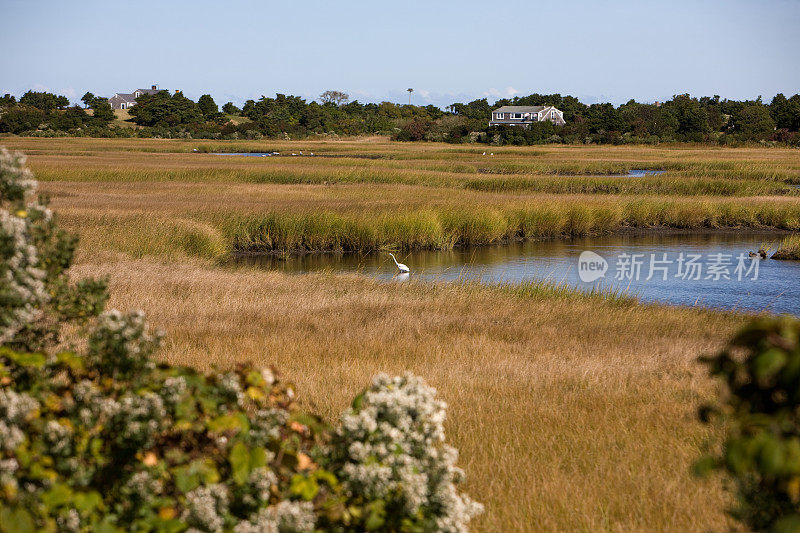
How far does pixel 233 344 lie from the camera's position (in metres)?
9.54

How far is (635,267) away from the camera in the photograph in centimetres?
2192

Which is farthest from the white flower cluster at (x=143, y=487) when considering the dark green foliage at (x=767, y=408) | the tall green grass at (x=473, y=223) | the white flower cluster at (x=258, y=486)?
the tall green grass at (x=473, y=223)

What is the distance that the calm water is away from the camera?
18188mm

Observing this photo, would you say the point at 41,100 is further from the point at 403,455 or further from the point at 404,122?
the point at 403,455

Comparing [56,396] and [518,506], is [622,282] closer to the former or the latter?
[518,506]

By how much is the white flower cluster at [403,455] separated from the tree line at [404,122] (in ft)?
294

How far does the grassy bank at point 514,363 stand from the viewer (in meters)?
5.47

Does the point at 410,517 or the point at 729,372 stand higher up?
the point at 729,372

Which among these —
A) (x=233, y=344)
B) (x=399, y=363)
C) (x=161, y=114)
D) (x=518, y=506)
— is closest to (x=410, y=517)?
(x=518, y=506)

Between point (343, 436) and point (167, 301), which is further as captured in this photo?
point (167, 301)

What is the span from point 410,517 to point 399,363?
5.64 metres

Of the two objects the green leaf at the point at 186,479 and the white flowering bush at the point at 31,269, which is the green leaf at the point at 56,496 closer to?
the green leaf at the point at 186,479

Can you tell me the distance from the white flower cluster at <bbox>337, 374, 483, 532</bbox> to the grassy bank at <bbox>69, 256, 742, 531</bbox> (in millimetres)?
1756

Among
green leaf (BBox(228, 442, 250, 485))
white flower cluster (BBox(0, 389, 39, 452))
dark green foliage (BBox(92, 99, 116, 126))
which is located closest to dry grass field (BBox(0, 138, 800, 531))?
green leaf (BBox(228, 442, 250, 485))
